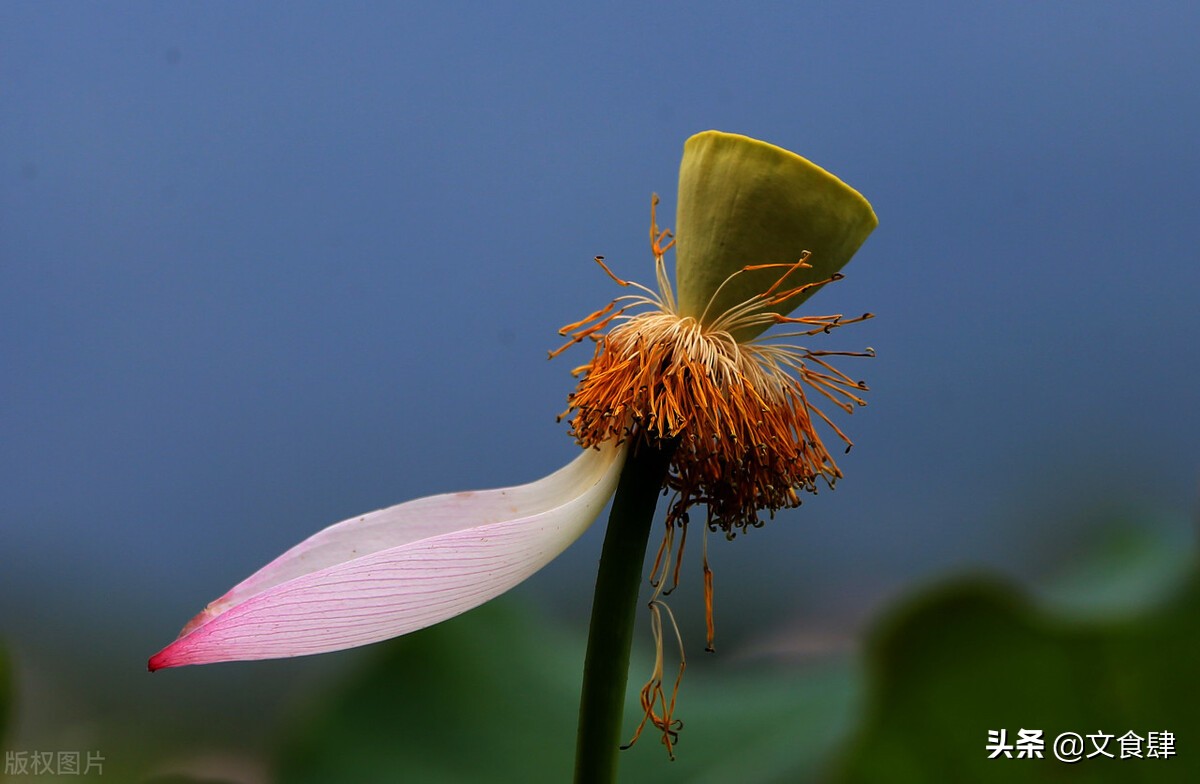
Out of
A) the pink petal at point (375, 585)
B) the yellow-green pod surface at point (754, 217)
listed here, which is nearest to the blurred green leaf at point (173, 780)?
the pink petal at point (375, 585)

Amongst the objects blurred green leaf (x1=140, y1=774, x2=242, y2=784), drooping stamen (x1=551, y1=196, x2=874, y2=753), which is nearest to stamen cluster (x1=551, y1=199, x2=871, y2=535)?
drooping stamen (x1=551, y1=196, x2=874, y2=753)

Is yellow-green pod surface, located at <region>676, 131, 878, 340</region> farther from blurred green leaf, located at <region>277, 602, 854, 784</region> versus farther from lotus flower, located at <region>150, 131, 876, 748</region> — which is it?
blurred green leaf, located at <region>277, 602, 854, 784</region>

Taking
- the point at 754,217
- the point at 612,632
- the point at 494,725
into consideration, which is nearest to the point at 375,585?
the point at 612,632

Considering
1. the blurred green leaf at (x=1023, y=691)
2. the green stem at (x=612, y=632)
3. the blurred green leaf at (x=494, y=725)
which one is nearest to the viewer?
the blurred green leaf at (x=1023, y=691)

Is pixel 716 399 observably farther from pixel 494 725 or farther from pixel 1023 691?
pixel 494 725

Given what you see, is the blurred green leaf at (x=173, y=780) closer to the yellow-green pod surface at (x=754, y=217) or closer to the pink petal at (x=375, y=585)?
the pink petal at (x=375, y=585)

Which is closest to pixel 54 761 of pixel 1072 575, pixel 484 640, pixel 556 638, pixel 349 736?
pixel 349 736

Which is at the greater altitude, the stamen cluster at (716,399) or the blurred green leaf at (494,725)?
the stamen cluster at (716,399)

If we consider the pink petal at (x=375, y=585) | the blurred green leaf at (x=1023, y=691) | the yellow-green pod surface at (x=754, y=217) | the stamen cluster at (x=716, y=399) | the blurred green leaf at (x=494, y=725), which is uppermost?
the yellow-green pod surface at (x=754, y=217)
